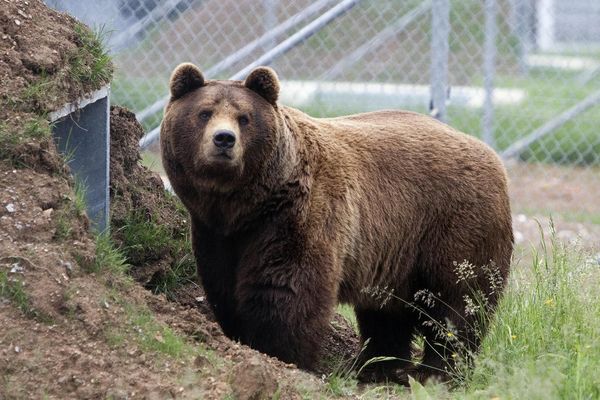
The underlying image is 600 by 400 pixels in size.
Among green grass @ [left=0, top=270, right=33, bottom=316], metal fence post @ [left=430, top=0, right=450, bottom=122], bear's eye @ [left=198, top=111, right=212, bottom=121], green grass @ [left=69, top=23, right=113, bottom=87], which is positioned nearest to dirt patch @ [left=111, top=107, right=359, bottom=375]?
green grass @ [left=69, top=23, right=113, bottom=87]

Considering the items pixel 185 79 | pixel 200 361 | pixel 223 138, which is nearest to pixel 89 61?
pixel 185 79

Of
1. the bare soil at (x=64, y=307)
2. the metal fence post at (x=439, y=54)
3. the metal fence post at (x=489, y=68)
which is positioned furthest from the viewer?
the metal fence post at (x=489, y=68)

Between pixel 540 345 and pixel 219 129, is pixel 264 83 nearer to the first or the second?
pixel 219 129

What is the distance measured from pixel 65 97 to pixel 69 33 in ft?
2.01

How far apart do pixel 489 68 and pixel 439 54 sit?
657mm

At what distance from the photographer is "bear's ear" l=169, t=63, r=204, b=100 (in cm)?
630

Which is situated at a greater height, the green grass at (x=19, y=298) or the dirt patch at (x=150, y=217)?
the green grass at (x=19, y=298)

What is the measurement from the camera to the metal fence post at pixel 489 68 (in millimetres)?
9141

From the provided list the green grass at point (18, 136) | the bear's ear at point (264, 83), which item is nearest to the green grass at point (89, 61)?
the green grass at point (18, 136)

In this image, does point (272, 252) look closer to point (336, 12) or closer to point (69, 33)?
point (69, 33)

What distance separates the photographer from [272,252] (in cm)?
622

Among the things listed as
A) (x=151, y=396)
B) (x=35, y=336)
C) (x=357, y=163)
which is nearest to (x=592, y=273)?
(x=357, y=163)

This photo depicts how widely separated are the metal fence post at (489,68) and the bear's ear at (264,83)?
330cm

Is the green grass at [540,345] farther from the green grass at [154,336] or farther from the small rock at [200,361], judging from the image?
the green grass at [154,336]
